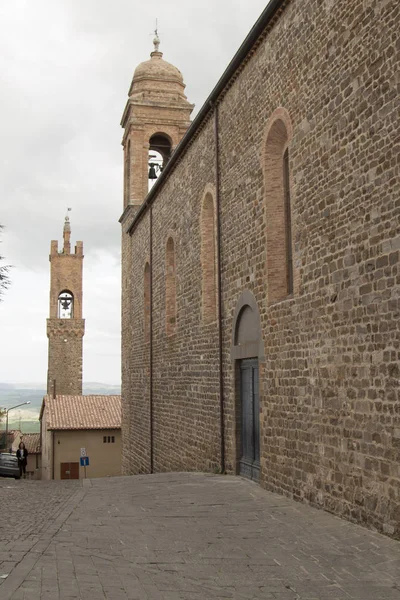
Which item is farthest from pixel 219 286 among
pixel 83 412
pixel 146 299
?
pixel 83 412

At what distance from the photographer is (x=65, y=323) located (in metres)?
47.5

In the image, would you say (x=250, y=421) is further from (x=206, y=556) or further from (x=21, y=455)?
(x=21, y=455)

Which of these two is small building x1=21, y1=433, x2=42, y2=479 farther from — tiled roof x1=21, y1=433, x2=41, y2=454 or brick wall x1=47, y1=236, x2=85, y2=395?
brick wall x1=47, y1=236, x2=85, y2=395

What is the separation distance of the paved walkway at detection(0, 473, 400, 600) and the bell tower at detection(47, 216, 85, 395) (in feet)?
122

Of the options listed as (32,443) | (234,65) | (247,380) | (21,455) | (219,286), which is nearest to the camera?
(247,380)

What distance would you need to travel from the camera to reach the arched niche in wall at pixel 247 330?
1002 cm

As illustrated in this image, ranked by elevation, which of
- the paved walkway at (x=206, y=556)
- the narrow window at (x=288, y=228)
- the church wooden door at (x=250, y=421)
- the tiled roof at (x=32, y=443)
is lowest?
the tiled roof at (x=32, y=443)

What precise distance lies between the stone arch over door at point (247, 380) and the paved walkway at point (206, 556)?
1.63 m

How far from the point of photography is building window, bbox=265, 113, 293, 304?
31.2 ft

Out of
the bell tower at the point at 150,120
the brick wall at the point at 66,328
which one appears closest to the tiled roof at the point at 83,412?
the brick wall at the point at 66,328

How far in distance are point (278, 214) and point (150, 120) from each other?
1463 cm

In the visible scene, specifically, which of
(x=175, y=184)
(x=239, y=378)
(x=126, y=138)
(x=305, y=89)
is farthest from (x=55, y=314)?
(x=305, y=89)

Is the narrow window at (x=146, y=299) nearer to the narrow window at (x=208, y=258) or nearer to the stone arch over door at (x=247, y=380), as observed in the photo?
the narrow window at (x=208, y=258)

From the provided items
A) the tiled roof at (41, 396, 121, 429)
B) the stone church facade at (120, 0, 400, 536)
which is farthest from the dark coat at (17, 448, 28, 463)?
the stone church facade at (120, 0, 400, 536)
